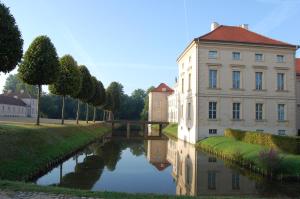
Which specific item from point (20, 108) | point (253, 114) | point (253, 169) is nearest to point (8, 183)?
point (253, 169)

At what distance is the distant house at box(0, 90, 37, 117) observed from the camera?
85188mm

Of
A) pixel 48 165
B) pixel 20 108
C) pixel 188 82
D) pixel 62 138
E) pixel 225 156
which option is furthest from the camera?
pixel 20 108

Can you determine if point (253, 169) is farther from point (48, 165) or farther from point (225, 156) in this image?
point (48, 165)

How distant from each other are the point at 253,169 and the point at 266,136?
4791 mm

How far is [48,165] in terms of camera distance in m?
19.7

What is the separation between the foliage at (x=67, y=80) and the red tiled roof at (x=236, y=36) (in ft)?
46.2

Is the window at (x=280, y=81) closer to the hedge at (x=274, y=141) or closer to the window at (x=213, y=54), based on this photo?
the window at (x=213, y=54)

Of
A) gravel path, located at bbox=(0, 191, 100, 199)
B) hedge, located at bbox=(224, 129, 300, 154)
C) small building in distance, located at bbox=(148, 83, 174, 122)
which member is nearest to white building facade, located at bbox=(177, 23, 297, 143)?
hedge, located at bbox=(224, 129, 300, 154)

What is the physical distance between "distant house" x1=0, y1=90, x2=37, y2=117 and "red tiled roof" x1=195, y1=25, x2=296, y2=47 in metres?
55.1

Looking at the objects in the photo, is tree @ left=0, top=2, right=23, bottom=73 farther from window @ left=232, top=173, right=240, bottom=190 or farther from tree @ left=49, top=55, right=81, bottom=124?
tree @ left=49, top=55, right=81, bottom=124

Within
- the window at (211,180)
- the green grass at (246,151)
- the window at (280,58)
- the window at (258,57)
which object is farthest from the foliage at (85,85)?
the window at (211,180)

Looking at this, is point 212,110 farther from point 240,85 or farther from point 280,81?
point 280,81

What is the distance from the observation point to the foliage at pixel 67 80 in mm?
36156

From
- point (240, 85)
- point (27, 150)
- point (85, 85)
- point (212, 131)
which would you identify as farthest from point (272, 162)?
point (85, 85)
